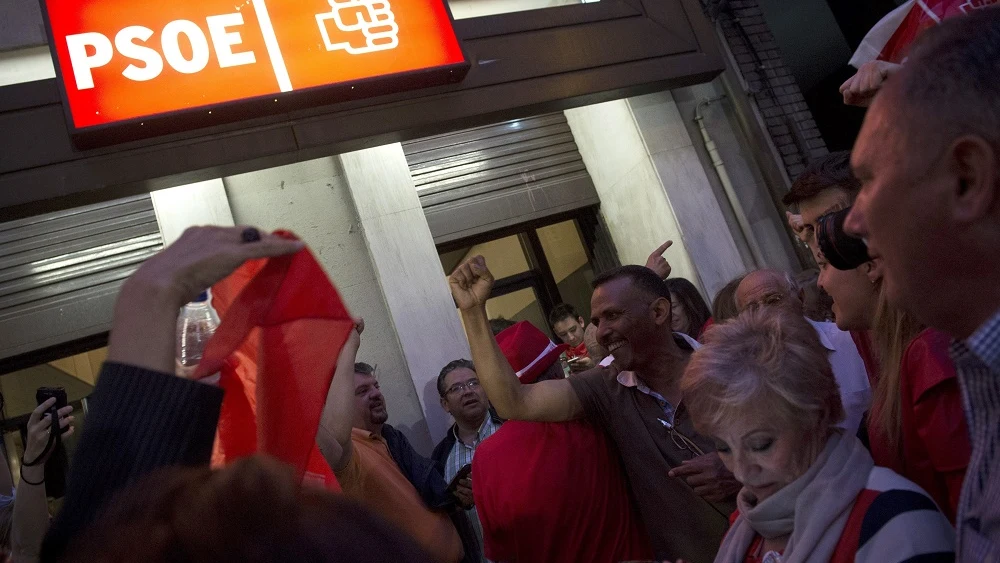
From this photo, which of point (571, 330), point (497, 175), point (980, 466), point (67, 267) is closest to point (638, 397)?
point (980, 466)

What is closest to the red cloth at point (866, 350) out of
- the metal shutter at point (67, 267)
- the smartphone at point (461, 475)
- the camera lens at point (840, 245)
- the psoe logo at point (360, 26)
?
the camera lens at point (840, 245)

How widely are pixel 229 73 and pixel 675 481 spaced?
3.45 metres

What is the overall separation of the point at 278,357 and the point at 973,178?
4.41 ft

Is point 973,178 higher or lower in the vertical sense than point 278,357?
lower

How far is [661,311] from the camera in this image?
3484 mm

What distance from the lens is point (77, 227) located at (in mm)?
5973

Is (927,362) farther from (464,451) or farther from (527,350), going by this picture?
(464,451)

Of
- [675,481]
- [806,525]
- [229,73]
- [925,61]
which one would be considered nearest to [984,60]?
[925,61]

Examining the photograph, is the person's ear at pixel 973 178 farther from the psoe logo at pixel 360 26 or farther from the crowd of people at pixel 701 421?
the psoe logo at pixel 360 26

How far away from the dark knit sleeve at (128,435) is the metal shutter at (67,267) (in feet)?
16.5

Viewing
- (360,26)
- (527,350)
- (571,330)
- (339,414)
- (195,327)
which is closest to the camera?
(195,327)

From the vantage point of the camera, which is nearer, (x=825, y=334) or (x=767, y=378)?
(x=767, y=378)

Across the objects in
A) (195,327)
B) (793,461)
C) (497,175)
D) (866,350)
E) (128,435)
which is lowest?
(793,461)

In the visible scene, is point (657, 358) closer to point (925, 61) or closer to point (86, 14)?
point (925, 61)
